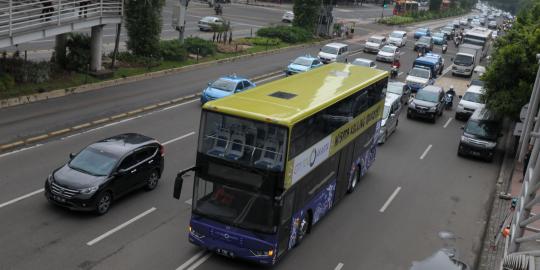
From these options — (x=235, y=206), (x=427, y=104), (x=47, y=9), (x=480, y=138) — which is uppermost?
(x=47, y=9)

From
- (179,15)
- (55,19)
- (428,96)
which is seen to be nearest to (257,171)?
(55,19)

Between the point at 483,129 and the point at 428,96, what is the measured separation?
673 centimetres

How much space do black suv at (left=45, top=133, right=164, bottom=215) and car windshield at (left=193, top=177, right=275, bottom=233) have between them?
370cm

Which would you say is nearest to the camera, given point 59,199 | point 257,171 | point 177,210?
point 257,171

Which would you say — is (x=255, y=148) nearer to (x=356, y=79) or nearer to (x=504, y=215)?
(x=356, y=79)

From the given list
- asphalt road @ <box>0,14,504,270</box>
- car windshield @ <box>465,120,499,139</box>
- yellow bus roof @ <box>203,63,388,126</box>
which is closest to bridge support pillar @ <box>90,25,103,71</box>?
asphalt road @ <box>0,14,504,270</box>

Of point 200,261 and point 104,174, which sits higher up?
point 104,174

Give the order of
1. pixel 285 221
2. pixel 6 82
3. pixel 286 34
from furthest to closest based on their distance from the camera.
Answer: pixel 286 34, pixel 6 82, pixel 285 221

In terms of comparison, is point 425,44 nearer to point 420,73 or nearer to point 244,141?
point 420,73

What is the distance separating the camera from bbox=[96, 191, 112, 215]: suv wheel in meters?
15.1

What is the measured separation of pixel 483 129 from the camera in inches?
984

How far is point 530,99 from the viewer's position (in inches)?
943

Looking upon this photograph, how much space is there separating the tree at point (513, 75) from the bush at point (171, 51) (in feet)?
65.4

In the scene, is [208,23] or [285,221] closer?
[285,221]
